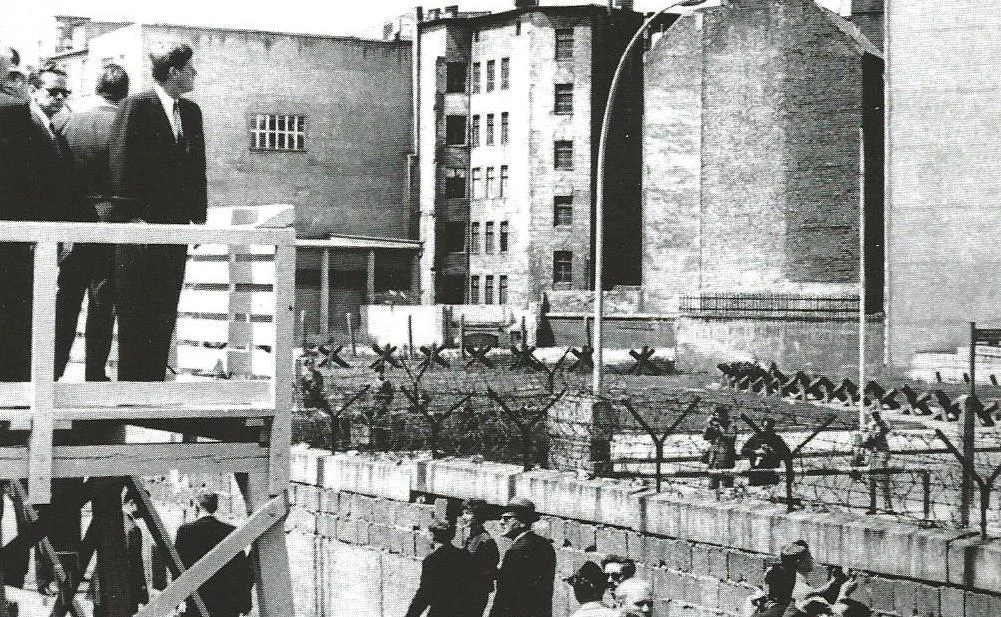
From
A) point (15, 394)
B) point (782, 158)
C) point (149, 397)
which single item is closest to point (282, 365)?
point (149, 397)

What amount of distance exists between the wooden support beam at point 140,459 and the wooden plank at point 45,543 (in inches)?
101

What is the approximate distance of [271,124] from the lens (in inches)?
2803

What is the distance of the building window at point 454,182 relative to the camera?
75438mm

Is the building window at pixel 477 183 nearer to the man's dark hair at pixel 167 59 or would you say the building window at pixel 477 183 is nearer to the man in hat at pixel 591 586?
the man in hat at pixel 591 586

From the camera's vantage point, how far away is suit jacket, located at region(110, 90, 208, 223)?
828cm

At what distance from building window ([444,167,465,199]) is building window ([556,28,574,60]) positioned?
7731mm

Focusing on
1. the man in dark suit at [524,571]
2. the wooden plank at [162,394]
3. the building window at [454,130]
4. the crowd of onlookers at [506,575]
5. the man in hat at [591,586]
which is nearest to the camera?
the wooden plank at [162,394]

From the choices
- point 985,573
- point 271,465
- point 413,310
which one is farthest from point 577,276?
point 271,465

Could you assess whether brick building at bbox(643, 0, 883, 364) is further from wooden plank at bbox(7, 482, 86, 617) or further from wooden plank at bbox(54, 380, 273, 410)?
wooden plank at bbox(54, 380, 273, 410)

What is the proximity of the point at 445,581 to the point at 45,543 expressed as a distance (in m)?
2.88

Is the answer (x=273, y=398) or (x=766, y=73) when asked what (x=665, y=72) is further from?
(x=273, y=398)

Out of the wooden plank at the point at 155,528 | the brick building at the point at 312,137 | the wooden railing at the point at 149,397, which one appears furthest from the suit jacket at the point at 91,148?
the brick building at the point at 312,137

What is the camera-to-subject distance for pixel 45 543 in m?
10.9

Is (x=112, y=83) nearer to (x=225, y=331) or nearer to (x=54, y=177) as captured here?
(x=54, y=177)
